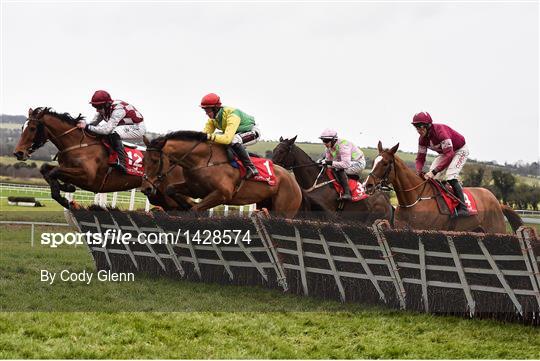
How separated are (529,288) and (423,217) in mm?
2104

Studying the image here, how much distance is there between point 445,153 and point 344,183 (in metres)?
1.76

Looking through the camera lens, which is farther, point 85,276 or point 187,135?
point 85,276

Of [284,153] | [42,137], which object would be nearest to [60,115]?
[42,137]

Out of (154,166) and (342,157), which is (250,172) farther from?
(342,157)

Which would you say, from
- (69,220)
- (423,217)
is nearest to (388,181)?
(423,217)

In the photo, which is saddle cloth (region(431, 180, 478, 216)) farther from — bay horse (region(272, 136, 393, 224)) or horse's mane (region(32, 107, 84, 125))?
horse's mane (region(32, 107, 84, 125))

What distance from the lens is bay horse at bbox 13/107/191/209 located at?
932 cm

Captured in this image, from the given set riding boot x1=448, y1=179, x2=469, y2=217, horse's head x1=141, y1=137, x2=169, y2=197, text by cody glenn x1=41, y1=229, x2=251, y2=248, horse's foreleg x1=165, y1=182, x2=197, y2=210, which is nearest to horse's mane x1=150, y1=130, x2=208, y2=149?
horse's head x1=141, y1=137, x2=169, y2=197

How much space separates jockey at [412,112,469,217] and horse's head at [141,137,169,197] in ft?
9.33

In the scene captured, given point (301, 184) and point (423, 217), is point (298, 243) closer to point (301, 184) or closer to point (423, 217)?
point (423, 217)

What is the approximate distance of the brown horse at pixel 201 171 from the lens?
348 inches

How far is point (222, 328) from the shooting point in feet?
23.1

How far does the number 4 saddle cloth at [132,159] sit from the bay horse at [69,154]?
0.06m

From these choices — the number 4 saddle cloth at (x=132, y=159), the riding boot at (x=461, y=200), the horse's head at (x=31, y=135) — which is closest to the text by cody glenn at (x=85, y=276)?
the number 4 saddle cloth at (x=132, y=159)
